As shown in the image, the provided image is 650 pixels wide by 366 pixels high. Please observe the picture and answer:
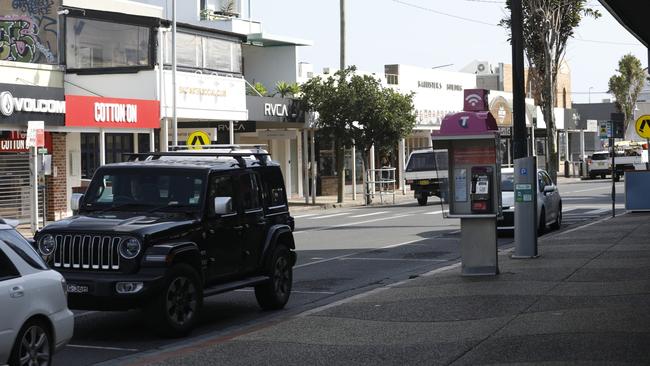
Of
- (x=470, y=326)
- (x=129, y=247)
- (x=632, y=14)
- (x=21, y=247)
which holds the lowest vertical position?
(x=470, y=326)

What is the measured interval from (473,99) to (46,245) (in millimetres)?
7419

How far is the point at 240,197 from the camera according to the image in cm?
1277

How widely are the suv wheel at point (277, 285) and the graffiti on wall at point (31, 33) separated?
72.7 feet

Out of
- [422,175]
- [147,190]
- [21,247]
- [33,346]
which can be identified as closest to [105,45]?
[422,175]

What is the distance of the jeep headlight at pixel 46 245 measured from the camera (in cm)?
1102

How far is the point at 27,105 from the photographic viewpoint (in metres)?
28.5

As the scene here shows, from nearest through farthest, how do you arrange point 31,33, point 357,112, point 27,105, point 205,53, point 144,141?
point 27,105
point 31,33
point 205,53
point 144,141
point 357,112

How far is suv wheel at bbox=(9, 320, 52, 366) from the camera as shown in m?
8.07

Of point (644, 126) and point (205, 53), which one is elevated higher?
point (205, 53)

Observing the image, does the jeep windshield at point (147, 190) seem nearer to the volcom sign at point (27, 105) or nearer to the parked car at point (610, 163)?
the volcom sign at point (27, 105)

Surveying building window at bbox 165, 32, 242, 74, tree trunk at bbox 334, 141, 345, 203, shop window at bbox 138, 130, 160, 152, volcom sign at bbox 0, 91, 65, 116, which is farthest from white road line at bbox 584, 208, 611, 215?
volcom sign at bbox 0, 91, 65, 116

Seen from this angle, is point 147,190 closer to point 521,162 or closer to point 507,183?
point 521,162

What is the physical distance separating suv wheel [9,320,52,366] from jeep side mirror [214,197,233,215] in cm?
352

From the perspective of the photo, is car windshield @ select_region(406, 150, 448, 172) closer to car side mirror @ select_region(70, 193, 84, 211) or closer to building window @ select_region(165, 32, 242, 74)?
building window @ select_region(165, 32, 242, 74)
